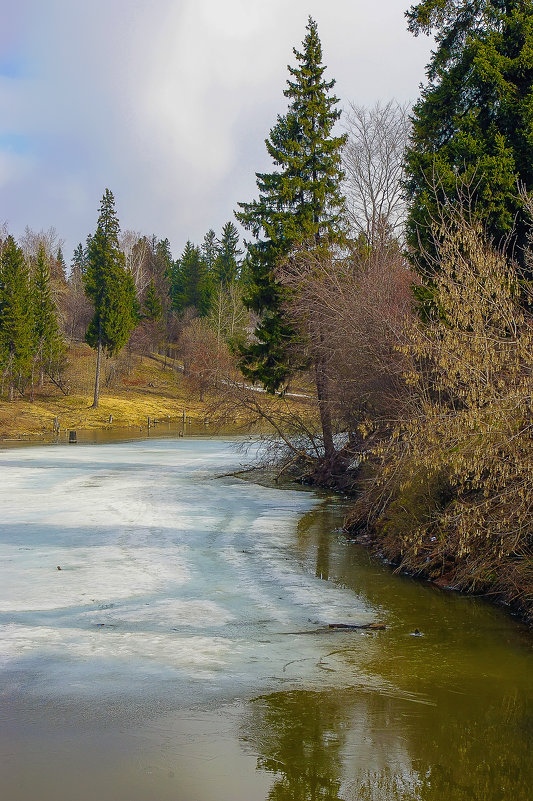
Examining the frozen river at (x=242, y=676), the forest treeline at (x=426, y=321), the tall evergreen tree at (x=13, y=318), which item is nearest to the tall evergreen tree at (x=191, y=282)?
the tall evergreen tree at (x=13, y=318)

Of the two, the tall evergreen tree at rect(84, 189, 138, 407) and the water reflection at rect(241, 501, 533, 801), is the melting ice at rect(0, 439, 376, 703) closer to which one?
the water reflection at rect(241, 501, 533, 801)

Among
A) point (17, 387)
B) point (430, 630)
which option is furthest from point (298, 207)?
point (17, 387)

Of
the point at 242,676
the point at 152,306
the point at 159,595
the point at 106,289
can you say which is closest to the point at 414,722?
the point at 242,676

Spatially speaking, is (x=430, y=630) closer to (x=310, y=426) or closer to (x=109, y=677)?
(x=109, y=677)

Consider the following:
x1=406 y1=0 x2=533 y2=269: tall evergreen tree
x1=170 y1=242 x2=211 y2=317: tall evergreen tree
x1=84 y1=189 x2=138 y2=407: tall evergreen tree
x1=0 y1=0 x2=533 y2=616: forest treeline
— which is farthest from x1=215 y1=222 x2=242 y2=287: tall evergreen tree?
x1=406 y1=0 x2=533 y2=269: tall evergreen tree

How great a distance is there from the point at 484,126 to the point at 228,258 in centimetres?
7982

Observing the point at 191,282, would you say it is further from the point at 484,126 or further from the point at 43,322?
the point at 484,126

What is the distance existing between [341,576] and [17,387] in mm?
44874

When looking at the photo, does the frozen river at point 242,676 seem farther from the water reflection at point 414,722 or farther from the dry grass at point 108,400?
the dry grass at point 108,400

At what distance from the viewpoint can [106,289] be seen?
5400 centimetres

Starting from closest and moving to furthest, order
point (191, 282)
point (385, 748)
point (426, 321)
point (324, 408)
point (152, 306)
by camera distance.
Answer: point (385, 748) → point (426, 321) → point (324, 408) → point (152, 306) → point (191, 282)

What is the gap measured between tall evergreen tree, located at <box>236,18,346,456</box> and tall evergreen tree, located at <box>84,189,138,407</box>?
31351mm

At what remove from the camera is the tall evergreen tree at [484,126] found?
12.8 metres

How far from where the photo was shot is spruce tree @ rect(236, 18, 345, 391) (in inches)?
930
